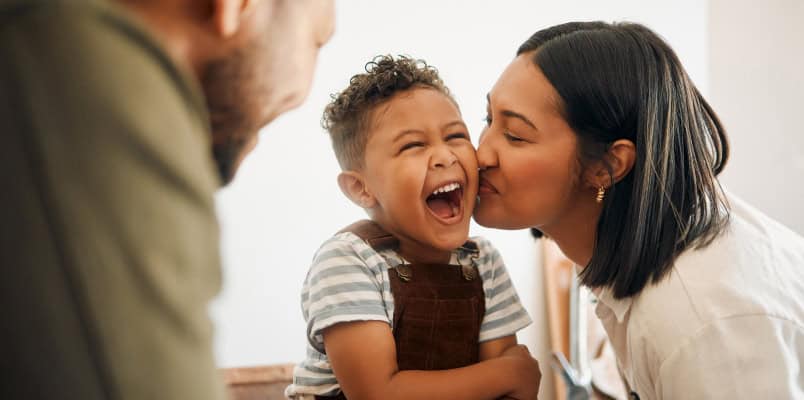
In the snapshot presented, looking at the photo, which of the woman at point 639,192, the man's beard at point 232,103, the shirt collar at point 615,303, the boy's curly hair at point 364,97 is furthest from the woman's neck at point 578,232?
the man's beard at point 232,103

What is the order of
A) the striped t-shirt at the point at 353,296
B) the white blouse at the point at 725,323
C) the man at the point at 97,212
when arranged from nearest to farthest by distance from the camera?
the man at the point at 97,212, the white blouse at the point at 725,323, the striped t-shirt at the point at 353,296

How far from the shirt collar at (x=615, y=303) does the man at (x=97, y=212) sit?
1066mm

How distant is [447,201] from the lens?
1485 mm

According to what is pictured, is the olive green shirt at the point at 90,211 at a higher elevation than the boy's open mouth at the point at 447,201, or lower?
higher

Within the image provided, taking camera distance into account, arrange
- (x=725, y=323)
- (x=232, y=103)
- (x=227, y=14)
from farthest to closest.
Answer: (x=725, y=323) < (x=232, y=103) < (x=227, y=14)

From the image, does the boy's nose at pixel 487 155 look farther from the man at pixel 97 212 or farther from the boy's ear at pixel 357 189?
the man at pixel 97 212

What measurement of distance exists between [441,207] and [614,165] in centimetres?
33

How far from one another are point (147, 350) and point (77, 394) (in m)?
0.05

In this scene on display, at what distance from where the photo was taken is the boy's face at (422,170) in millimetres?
1400

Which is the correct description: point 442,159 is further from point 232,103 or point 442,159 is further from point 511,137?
point 232,103

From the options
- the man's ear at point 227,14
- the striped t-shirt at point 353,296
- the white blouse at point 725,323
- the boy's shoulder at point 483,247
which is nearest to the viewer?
the man's ear at point 227,14

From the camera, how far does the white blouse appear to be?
1203mm

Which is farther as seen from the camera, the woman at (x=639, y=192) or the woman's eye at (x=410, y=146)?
the woman's eye at (x=410, y=146)

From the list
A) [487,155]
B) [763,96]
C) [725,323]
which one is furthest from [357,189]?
[763,96]
